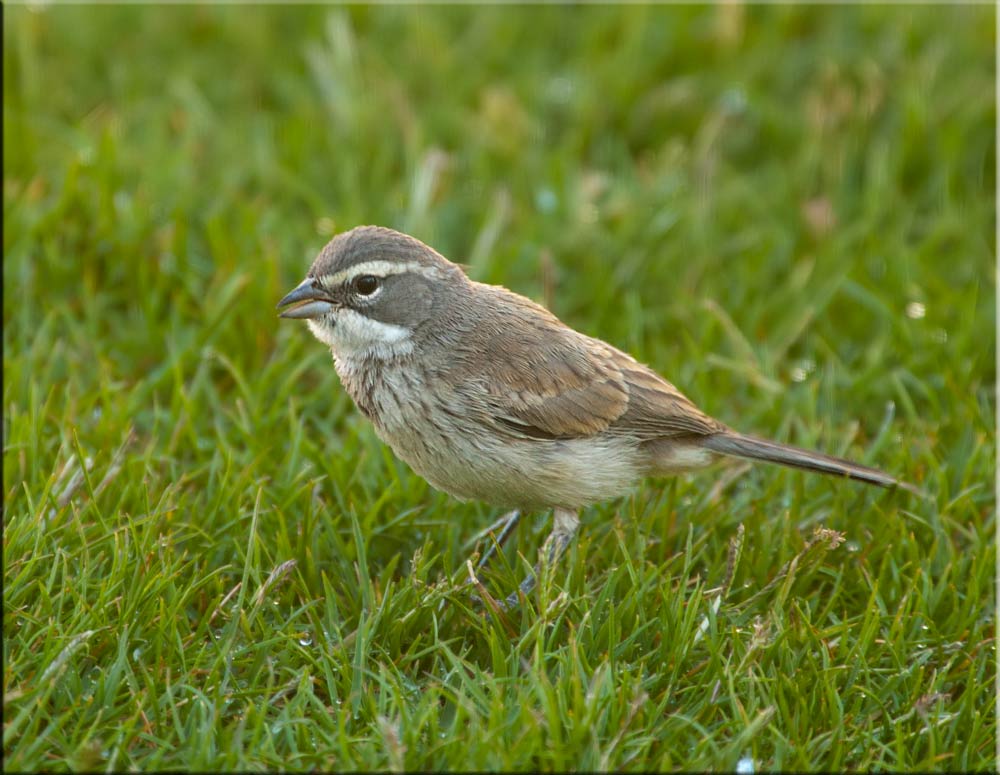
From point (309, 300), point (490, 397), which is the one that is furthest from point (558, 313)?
point (309, 300)

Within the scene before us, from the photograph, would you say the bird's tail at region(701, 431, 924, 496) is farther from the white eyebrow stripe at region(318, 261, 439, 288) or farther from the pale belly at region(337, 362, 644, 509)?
the white eyebrow stripe at region(318, 261, 439, 288)

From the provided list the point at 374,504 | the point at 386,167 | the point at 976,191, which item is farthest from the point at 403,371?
the point at 976,191

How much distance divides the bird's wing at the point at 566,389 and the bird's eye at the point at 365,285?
1.85 feet

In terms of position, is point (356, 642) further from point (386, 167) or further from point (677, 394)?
point (386, 167)

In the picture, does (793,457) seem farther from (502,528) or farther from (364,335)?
(364,335)

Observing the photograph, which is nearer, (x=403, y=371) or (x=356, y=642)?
(x=356, y=642)

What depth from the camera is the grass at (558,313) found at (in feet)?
15.2

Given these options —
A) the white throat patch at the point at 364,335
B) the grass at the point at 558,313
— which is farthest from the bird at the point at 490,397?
the grass at the point at 558,313

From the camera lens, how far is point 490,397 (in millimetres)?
5520

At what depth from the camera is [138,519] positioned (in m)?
5.17

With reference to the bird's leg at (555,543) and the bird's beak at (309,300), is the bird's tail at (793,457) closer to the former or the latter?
the bird's leg at (555,543)

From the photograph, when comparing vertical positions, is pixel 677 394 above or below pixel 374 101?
below

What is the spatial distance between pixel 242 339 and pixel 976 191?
4.98m

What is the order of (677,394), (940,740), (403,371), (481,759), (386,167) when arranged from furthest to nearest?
(386,167)
(677,394)
(403,371)
(940,740)
(481,759)
